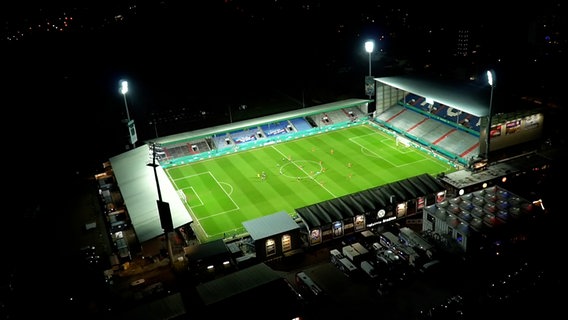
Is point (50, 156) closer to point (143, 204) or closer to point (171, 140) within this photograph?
point (171, 140)

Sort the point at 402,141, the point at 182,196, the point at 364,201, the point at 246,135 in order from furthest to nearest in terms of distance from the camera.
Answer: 1. the point at 246,135
2. the point at 402,141
3. the point at 182,196
4. the point at 364,201

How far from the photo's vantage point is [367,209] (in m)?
33.0

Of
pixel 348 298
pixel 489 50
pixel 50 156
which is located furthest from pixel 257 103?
pixel 489 50

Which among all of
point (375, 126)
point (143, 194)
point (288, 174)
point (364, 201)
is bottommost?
point (288, 174)

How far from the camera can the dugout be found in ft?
105

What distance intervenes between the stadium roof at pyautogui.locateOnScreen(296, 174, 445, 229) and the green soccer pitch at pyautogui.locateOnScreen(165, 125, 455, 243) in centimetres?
419

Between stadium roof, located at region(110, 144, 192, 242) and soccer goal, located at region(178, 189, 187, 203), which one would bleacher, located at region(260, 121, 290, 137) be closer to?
stadium roof, located at region(110, 144, 192, 242)

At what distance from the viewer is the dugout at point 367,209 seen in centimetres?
3209

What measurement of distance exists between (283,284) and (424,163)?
80.0 ft

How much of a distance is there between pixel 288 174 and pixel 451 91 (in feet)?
62.4

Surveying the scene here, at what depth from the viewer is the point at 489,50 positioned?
299 feet

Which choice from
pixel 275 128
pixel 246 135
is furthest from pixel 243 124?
pixel 275 128

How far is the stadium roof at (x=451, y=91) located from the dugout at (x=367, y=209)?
1081 cm

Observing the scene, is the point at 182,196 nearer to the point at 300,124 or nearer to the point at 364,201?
the point at 364,201
